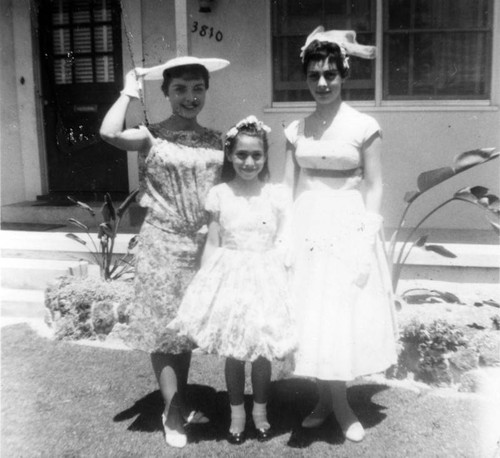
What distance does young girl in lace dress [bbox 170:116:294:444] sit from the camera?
9.07ft

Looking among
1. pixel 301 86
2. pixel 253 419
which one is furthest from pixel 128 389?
pixel 301 86

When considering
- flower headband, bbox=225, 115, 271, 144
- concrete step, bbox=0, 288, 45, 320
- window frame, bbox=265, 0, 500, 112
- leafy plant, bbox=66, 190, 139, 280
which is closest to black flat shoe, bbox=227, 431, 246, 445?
flower headband, bbox=225, 115, 271, 144

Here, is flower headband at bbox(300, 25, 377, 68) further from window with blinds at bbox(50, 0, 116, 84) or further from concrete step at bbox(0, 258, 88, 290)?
window with blinds at bbox(50, 0, 116, 84)

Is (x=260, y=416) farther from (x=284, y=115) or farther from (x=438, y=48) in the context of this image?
(x=438, y=48)

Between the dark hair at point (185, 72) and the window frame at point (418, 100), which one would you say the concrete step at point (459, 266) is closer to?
the window frame at point (418, 100)

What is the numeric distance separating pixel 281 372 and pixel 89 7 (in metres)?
5.33

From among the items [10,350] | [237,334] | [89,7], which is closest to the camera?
[237,334]

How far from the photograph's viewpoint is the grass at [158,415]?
117 inches

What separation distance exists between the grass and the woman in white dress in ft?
0.86

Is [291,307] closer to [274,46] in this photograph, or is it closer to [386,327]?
[386,327]

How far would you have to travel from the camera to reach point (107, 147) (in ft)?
24.7

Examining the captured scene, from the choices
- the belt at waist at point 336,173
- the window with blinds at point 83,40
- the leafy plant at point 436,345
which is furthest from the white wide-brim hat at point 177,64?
the window with blinds at point 83,40

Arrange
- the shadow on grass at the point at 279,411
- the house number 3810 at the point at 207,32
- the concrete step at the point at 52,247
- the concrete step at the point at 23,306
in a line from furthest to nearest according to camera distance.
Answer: the house number 3810 at the point at 207,32 < the concrete step at the point at 52,247 < the concrete step at the point at 23,306 < the shadow on grass at the point at 279,411

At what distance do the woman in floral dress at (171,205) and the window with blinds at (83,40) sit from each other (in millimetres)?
4643
